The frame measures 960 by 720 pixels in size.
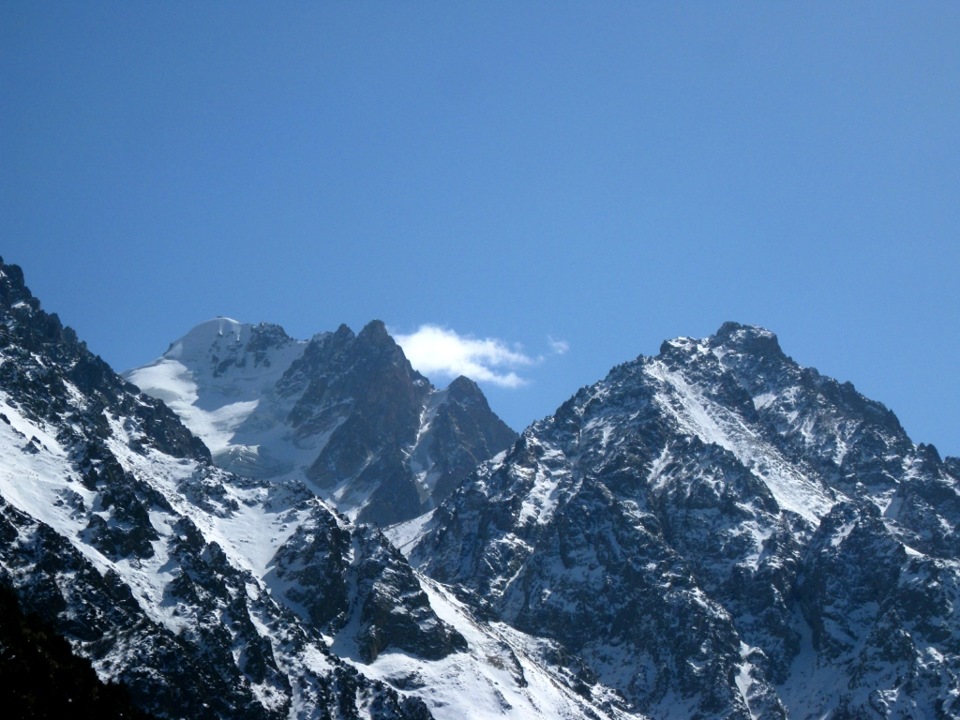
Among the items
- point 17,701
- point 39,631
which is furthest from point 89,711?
point 39,631

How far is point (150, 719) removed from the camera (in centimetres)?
15400

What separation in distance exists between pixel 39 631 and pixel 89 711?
20.5 m

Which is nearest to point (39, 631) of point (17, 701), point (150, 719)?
point (150, 719)

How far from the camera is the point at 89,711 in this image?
5482 inches

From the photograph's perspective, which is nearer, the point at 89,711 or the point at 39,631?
the point at 89,711

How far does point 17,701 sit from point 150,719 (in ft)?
74.7

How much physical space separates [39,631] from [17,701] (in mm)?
24297

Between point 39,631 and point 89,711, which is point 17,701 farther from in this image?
point 39,631

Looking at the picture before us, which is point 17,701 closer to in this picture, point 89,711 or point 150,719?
point 89,711

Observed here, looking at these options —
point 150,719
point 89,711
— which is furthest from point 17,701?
point 150,719

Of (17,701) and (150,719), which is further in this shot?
(150,719)

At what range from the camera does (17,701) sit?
133250 millimetres

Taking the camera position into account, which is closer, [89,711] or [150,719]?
[89,711]

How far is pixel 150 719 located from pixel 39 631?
14.6m
